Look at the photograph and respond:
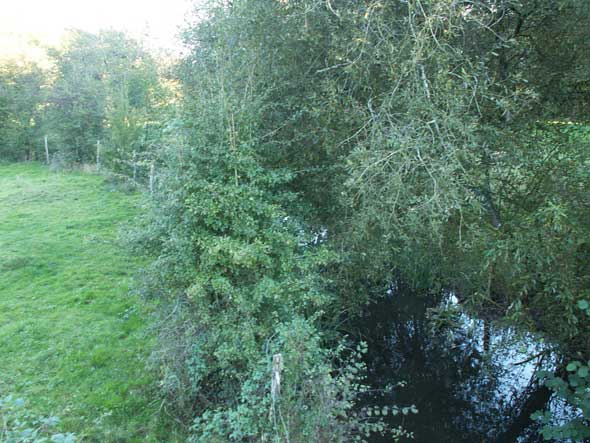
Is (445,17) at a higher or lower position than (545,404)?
higher

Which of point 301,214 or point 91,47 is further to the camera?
point 91,47

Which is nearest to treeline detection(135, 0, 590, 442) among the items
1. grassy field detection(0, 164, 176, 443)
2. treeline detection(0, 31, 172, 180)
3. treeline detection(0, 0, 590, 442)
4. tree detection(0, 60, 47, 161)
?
treeline detection(0, 0, 590, 442)

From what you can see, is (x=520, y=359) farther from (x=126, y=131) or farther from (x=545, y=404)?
(x=126, y=131)

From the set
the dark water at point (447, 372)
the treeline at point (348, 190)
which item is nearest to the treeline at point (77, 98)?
the treeline at point (348, 190)

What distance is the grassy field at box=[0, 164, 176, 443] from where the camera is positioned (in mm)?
5488

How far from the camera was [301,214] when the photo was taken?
20.5 ft

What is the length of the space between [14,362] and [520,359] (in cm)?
757

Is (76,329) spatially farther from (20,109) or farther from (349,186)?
(20,109)

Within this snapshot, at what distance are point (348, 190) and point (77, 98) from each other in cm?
1877

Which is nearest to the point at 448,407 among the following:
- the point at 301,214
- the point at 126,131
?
the point at 301,214

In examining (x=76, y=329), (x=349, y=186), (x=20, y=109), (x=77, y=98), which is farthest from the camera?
(x=20, y=109)

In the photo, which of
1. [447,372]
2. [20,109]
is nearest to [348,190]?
[447,372]

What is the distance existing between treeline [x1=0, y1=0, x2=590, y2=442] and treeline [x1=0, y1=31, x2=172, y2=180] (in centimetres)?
1179

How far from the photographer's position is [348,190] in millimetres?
5148
